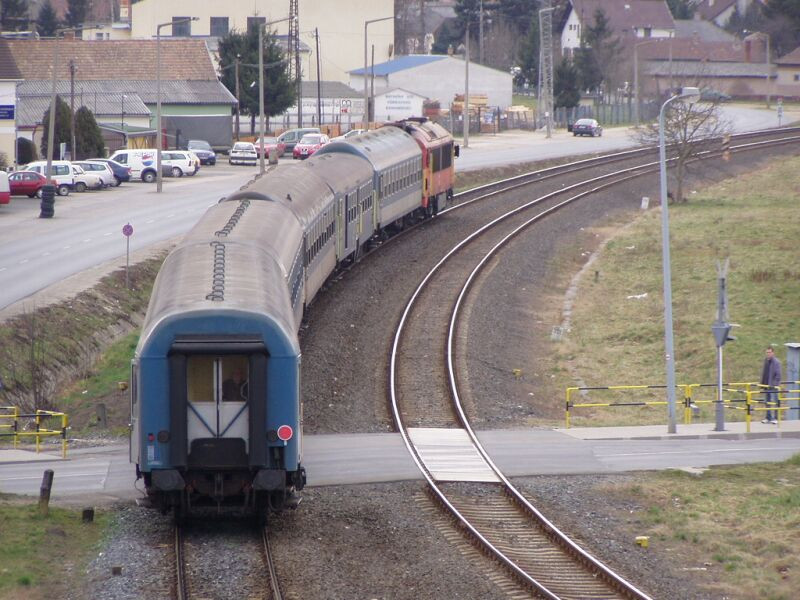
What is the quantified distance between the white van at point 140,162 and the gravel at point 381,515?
30.0 metres

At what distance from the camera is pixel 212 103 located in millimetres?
80875

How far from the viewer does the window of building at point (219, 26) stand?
108m

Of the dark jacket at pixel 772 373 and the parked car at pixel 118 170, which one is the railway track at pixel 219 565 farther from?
the parked car at pixel 118 170

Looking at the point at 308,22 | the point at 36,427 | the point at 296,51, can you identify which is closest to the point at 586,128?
the point at 296,51

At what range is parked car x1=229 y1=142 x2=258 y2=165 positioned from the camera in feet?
233

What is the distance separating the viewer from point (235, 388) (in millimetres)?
15492

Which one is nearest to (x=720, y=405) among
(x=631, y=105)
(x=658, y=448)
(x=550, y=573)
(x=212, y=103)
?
(x=658, y=448)

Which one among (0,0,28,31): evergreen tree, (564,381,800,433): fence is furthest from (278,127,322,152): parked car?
(0,0,28,31): evergreen tree

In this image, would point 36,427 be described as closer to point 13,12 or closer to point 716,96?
point 716,96

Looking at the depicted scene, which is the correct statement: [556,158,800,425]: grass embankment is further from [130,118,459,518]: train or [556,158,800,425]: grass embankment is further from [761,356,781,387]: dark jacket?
[130,118,459,518]: train

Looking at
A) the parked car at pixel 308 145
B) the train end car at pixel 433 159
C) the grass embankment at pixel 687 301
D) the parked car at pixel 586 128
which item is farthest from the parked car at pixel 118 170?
the parked car at pixel 586 128

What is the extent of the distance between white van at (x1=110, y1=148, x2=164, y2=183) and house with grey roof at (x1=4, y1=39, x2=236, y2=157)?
1200 centimetres

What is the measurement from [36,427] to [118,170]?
37.1 m

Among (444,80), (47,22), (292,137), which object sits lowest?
(292,137)
